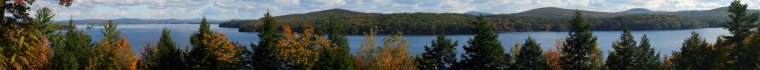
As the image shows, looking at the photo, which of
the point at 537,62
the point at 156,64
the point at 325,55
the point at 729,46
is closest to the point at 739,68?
the point at 729,46

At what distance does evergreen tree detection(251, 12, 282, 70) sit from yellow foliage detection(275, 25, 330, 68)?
2.74ft

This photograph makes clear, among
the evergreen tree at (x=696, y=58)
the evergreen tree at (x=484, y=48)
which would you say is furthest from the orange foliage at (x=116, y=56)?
the evergreen tree at (x=696, y=58)

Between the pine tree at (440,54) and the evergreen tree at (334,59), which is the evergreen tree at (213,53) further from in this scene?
the pine tree at (440,54)

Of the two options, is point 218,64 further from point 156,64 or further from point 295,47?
point 156,64

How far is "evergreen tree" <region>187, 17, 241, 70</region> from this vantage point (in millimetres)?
54156

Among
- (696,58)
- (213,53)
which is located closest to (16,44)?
(213,53)

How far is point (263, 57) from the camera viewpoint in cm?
5744

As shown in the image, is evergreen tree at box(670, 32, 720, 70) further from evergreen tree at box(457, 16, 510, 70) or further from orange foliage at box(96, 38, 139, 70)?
orange foliage at box(96, 38, 139, 70)

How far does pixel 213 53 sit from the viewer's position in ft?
179

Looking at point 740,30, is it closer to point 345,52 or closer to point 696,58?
point 696,58

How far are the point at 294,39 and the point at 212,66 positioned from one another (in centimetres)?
699

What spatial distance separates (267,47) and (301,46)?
166 inches

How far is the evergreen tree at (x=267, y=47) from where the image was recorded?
56.8 m

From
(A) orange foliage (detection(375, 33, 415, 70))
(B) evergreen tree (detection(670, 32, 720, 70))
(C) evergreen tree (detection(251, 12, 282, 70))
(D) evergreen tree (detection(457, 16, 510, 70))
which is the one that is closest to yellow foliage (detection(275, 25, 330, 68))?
(C) evergreen tree (detection(251, 12, 282, 70))
